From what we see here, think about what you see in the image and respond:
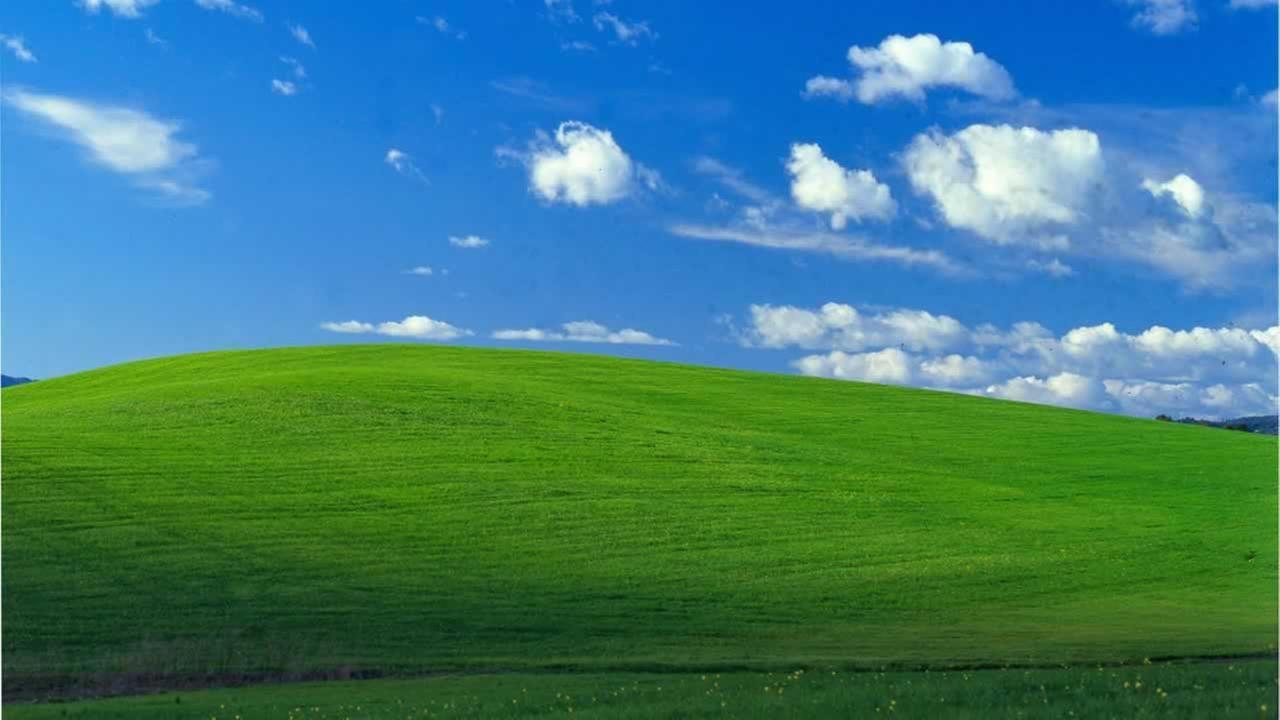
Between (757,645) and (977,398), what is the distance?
52870 millimetres

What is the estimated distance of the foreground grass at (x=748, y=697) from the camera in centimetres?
1588

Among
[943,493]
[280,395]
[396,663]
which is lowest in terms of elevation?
[396,663]

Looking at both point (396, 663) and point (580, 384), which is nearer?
point (396, 663)

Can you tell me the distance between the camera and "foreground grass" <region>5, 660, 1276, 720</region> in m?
15.9

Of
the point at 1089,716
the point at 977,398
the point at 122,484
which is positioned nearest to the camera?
the point at 1089,716

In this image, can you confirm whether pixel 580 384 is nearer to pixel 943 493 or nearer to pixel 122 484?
pixel 943 493

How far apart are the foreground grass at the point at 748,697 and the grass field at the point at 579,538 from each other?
2201 mm

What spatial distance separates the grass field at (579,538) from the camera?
28516 millimetres

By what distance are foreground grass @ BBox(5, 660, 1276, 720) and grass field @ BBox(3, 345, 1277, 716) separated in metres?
2.20

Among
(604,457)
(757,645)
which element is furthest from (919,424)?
(757,645)

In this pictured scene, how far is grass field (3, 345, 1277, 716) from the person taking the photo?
28516 mm

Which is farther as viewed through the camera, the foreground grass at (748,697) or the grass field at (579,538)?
the grass field at (579,538)

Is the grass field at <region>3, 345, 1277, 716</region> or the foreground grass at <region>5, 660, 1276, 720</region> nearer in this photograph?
the foreground grass at <region>5, 660, 1276, 720</region>

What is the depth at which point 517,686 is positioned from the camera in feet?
76.8
